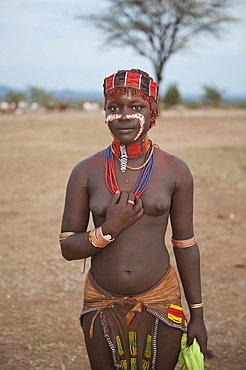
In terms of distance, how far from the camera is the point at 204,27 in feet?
76.6

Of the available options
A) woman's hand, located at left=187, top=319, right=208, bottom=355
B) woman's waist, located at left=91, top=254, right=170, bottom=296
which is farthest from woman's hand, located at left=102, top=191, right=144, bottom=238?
woman's hand, located at left=187, top=319, right=208, bottom=355

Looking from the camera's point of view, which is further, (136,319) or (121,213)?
(136,319)

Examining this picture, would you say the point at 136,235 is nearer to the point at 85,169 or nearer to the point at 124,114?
the point at 85,169

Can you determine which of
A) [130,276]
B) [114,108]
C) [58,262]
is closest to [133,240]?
[130,276]

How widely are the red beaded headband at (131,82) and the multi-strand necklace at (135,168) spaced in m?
0.24

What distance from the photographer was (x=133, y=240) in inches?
88.0

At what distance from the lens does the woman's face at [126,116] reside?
2.18 m

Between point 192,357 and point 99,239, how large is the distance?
0.72 meters

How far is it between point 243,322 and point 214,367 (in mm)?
713

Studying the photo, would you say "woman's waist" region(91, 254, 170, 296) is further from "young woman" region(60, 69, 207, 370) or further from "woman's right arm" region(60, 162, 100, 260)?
"woman's right arm" region(60, 162, 100, 260)

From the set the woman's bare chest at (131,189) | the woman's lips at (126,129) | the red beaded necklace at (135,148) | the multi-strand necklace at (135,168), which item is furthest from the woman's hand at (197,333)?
the woman's lips at (126,129)

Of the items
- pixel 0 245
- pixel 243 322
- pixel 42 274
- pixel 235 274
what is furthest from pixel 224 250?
pixel 0 245

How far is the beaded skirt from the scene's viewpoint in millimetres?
2258

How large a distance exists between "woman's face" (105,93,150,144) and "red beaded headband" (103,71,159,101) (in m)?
0.05
